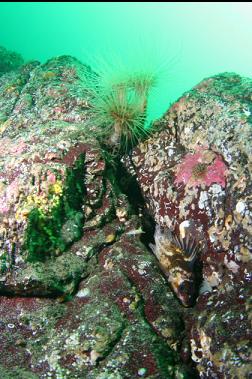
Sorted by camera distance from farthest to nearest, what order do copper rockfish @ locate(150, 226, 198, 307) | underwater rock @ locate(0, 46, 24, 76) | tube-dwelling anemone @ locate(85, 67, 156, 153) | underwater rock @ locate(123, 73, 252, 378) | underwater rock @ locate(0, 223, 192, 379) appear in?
underwater rock @ locate(0, 46, 24, 76) → tube-dwelling anemone @ locate(85, 67, 156, 153) → copper rockfish @ locate(150, 226, 198, 307) → underwater rock @ locate(123, 73, 252, 378) → underwater rock @ locate(0, 223, 192, 379)

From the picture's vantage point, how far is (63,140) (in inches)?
179

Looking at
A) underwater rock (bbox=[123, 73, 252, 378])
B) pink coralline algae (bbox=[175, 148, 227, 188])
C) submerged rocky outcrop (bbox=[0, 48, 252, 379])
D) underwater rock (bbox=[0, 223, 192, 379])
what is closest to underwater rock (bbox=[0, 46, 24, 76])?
submerged rocky outcrop (bbox=[0, 48, 252, 379])

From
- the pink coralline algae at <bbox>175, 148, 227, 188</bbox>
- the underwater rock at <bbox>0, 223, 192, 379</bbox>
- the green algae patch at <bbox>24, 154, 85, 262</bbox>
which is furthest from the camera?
the pink coralline algae at <bbox>175, 148, 227, 188</bbox>

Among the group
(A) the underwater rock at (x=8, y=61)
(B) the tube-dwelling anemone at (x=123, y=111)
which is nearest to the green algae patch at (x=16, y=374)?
(B) the tube-dwelling anemone at (x=123, y=111)

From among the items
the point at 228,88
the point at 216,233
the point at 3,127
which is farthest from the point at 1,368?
the point at 228,88

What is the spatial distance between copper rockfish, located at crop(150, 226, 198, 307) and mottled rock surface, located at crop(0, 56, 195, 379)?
0.38 feet

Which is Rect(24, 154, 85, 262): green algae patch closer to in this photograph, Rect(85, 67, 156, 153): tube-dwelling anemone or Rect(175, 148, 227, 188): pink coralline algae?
Rect(85, 67, 156, 153): tube-dwelling anemone

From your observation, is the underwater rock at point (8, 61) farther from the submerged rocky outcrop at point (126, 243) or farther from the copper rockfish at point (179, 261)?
the copper rockfish at point (179, 261)

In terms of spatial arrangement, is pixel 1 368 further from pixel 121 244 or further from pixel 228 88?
pixel 228 88

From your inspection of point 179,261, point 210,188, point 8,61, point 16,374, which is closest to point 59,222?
point 179,261

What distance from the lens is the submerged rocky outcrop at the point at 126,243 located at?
127 inches

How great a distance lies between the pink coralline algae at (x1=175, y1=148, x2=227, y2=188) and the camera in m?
4.07

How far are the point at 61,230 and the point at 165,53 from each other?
340 centimetres

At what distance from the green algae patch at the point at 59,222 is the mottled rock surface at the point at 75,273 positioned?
1 cm
